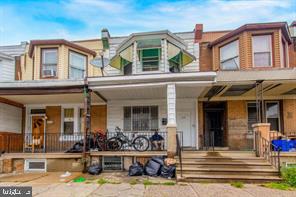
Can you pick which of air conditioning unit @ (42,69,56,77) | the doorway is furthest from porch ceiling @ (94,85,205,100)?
air conditioning unit @ (42,69,56,77)

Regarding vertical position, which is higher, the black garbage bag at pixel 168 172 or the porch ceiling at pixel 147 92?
the porch ceiling at pixel 147 92

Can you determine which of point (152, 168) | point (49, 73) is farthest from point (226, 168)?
point (49, 73)

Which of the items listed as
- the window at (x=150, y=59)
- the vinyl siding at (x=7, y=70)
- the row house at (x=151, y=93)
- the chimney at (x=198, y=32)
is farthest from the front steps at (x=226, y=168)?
the vinyl siding at (x=7, y=70)

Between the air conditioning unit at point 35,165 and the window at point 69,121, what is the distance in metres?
3.19

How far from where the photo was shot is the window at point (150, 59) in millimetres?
13461

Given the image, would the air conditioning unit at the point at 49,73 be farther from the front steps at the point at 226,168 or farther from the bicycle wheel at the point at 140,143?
the front steps at the point at 226,168

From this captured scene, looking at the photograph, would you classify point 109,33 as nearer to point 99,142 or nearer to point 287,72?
point 99,142

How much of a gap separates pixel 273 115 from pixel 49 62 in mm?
12064

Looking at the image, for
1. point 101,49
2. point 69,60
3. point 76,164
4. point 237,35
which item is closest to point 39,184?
point 76,164

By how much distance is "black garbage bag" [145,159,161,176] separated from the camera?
9617mm

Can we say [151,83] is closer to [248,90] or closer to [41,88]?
[248,90]

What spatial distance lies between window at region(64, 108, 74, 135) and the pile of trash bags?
5858 millimetres

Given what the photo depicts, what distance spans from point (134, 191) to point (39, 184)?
3.25 metres

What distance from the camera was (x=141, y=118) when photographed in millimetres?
13828
